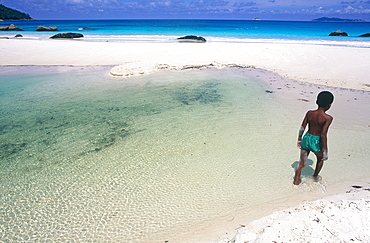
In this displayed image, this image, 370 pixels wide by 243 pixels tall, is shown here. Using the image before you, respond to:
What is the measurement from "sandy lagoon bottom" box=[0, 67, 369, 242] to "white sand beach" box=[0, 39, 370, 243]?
192mm

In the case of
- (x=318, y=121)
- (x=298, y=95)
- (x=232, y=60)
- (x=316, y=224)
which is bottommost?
(x=316, y=224)

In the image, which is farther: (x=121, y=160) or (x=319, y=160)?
(x=121, y=160)

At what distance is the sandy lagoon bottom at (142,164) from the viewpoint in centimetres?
312

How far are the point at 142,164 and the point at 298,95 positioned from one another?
6692 mm

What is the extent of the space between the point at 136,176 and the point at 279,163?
2.67 m

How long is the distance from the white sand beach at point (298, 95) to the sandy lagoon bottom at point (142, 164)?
192mm

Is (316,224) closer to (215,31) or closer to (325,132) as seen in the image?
(325,132)

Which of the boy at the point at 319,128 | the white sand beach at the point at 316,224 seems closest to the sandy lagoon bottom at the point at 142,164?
the white sand beach at the point at 316,224

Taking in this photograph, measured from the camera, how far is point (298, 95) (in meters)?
8.52

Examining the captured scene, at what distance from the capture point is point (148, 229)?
118 inches

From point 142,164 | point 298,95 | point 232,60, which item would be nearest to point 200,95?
point 298,95

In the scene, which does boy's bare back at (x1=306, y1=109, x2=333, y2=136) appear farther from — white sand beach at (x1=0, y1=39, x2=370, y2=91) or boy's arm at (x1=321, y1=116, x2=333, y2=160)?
white sand beach at (x1=0, y1=39, x2=370, y2=91)

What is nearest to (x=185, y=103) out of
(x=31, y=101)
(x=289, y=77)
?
(x=31, y=101)

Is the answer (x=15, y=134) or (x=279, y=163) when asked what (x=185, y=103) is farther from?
(x=15, y=134)
